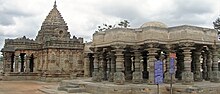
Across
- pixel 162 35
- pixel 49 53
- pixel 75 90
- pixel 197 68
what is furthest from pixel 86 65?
pixel 162 35

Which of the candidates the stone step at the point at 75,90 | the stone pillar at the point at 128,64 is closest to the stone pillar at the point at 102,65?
the stone pillar at the point at 128,64

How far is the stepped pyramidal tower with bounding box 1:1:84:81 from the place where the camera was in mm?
29297

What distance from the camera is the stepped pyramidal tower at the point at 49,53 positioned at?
29297 mm

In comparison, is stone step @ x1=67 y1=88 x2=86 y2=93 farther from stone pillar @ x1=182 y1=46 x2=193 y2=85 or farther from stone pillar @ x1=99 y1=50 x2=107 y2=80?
stone pillar @ x1=182 y1=46 x2=193 y2=85

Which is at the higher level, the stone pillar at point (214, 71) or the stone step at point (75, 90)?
the stone pillar at point (214, 71)

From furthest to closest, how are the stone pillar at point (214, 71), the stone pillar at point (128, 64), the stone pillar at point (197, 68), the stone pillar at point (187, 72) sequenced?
the stone pillar at point (128, 64) < the stone pillar at point (197, 68) < the stone pillar at point (214, 71) < the stone pillar at point (187, 72)

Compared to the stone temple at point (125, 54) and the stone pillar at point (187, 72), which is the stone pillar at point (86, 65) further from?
the stone pillar at point (187, 72)

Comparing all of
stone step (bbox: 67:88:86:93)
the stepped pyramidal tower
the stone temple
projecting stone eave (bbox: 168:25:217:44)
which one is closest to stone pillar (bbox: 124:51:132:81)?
the stone temple

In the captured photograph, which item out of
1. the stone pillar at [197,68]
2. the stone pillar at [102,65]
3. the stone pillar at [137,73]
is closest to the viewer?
the stone pillar at [137,73]

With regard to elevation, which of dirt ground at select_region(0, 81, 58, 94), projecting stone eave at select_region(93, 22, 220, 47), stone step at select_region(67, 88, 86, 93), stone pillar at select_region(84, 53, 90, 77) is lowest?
dirt ground at select_region(0, 81, 58, 94)

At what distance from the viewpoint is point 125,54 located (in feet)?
63.7

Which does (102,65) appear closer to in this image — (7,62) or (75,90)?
(75,90)

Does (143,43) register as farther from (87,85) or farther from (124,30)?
(87,85)

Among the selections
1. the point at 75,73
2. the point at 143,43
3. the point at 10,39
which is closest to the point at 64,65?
the point at 75,73
